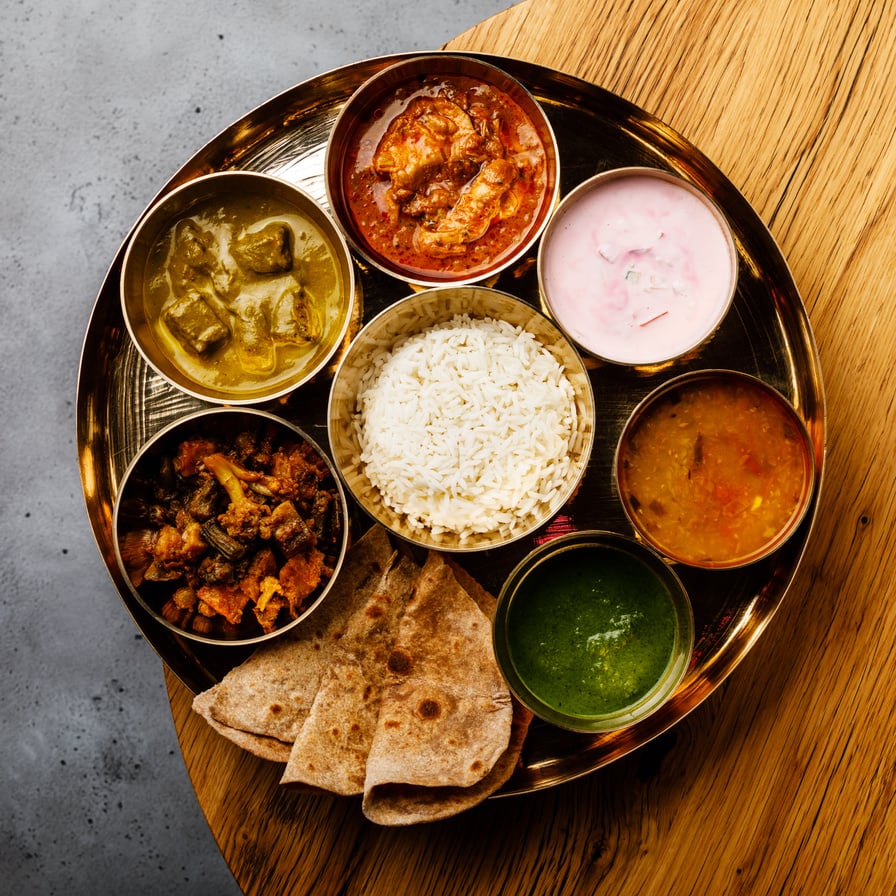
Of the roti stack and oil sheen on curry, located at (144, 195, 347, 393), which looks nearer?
the roti stack

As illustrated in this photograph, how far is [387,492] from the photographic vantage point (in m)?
2.11

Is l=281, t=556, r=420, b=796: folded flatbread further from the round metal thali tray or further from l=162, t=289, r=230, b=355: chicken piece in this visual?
l=162, t=289, r=230, b=355: chicken piece

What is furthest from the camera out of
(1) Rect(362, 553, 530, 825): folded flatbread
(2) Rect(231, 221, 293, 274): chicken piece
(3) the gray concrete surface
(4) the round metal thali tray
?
(3) the gray concrete surface

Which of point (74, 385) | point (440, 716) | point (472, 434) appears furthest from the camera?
point (74, 385)

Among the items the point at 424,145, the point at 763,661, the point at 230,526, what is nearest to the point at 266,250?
the point at 424,145

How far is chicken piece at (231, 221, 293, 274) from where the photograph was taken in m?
2.01

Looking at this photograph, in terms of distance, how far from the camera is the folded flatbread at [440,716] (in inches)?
74.7

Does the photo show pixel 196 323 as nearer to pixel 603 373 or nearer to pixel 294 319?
pixel 294 319

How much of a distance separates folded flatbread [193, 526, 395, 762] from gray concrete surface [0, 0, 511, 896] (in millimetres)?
972

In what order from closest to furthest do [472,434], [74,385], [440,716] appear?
[440,716], [472,434], [74,385]

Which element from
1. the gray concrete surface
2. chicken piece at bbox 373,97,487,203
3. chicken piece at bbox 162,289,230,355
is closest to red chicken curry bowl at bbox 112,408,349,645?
chicken piece at bbox 162,289,230,355

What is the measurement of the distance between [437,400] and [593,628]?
73 centimetres

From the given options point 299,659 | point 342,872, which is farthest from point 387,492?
point 342,872

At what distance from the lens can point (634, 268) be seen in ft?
6.68
